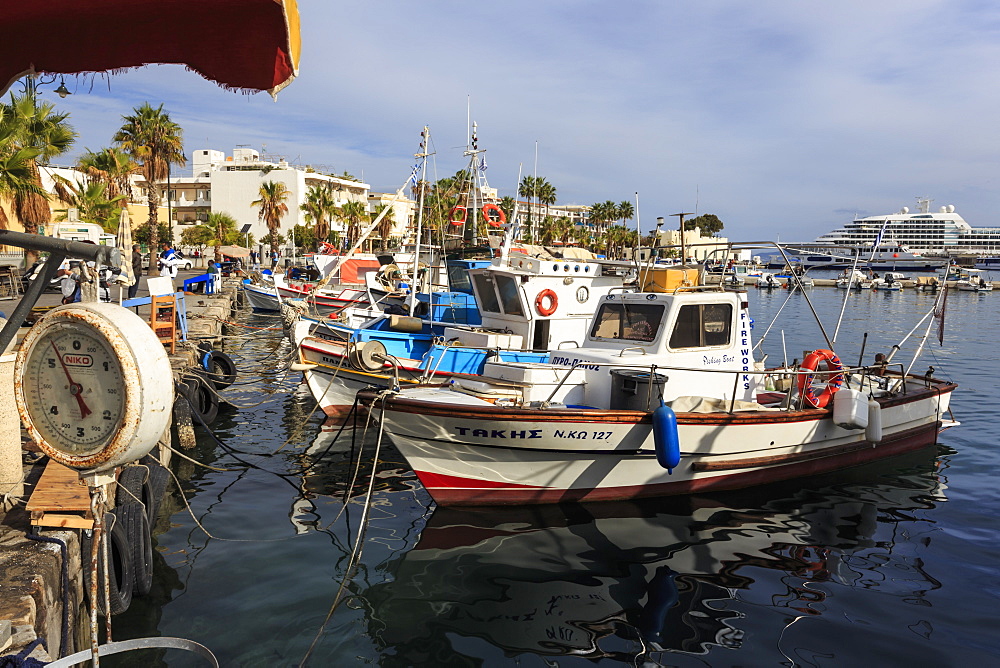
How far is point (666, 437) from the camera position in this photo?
844 centimetres

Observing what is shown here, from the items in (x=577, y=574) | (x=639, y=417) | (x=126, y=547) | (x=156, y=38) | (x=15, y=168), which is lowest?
(x=577, y=574)

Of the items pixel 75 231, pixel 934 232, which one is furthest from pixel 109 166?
pixel 934 232

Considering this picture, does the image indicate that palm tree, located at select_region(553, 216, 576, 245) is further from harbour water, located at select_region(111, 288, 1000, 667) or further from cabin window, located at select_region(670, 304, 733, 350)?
harbour water, located at select_region(111, 288, 1000, 667)

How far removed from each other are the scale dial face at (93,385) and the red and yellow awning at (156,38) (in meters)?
1.46

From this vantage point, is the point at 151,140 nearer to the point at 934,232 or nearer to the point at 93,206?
the point at 93,206

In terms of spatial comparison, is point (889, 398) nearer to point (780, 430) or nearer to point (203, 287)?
point (780, 430)

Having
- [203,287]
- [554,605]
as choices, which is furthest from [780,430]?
[203,287]

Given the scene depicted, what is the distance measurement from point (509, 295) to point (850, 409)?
682cm

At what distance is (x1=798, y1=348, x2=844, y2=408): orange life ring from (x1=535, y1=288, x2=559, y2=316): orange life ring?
5.09 metres

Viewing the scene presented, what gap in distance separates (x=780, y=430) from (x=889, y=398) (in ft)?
10.3

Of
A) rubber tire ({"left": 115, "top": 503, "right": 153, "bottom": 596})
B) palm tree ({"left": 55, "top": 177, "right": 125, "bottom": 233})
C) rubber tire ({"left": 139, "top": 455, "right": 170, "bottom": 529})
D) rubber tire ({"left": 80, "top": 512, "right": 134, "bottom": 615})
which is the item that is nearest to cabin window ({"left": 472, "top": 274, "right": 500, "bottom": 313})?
rubber tire ({"left": 139, "top": 455, "right": 170, "bottom": 529})

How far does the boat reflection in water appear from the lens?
6508mm

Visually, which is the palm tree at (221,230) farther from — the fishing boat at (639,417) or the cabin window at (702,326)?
the cabin window at (702,326)

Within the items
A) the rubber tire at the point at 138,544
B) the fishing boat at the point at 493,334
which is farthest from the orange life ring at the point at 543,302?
the rubber tire at the point at 138,544
